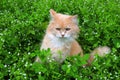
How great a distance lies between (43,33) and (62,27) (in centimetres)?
186

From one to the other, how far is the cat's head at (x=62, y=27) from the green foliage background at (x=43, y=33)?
48 cm

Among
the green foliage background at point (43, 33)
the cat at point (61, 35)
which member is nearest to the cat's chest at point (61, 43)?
the cat at point (61, 35)

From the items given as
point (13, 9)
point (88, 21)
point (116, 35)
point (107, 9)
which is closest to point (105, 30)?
point (116, 35)

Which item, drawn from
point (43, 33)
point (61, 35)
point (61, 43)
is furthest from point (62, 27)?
point (43, 33)

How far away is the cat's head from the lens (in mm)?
7223

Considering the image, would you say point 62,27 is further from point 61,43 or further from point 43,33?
point 43,33

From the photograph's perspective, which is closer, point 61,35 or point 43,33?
point 61,35

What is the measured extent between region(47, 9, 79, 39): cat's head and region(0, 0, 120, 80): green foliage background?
0.48 metres

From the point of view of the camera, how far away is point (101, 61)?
23.4 ft

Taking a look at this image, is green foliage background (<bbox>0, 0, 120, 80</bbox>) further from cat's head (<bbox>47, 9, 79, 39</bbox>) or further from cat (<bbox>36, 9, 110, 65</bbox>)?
cat's head (<bbox>47, 9, 79, 39</bbox>)

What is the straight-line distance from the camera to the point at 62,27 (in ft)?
23.7

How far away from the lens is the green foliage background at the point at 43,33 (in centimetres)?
672

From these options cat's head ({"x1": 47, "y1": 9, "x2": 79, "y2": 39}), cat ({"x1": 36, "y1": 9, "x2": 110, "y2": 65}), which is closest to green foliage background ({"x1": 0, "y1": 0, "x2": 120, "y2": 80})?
cat ({"x1": 36, "y1": 9, "x2": 110, "y2": 65})

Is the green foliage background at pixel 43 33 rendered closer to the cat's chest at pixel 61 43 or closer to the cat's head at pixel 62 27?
the cat's chest at pixel 61 43
